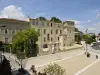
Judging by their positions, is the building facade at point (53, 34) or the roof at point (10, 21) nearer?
the roof at point (10, 21)

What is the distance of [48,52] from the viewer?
44.8m

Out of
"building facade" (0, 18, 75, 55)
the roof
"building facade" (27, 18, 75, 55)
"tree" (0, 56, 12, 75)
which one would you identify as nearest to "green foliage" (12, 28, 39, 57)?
"building facade" (0, 18, 75, 55)

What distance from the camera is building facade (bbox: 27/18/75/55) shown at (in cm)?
5061

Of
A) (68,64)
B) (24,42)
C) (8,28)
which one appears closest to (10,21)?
(8,28)

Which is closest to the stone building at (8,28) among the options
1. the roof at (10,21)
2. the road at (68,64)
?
the roof at (10,21)

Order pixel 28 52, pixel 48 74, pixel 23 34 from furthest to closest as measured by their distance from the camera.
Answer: pixel 23 34 < pixel 28 52 < pixel 48 74

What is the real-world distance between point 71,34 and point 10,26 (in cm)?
2778

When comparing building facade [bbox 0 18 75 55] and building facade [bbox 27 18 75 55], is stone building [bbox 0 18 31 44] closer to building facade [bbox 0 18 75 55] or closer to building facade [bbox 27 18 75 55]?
building facade [bbox 0 18 75 55]

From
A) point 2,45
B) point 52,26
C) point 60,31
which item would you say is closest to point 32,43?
point 2,45

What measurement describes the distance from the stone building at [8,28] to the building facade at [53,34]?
4.36 metres

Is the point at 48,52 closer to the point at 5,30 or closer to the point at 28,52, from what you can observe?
the point at 28,52

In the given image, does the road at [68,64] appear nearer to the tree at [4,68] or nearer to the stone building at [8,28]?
the tree at [4,68]

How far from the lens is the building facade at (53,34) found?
50.6 metres

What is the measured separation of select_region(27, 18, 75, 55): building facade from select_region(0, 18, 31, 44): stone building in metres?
4.36
